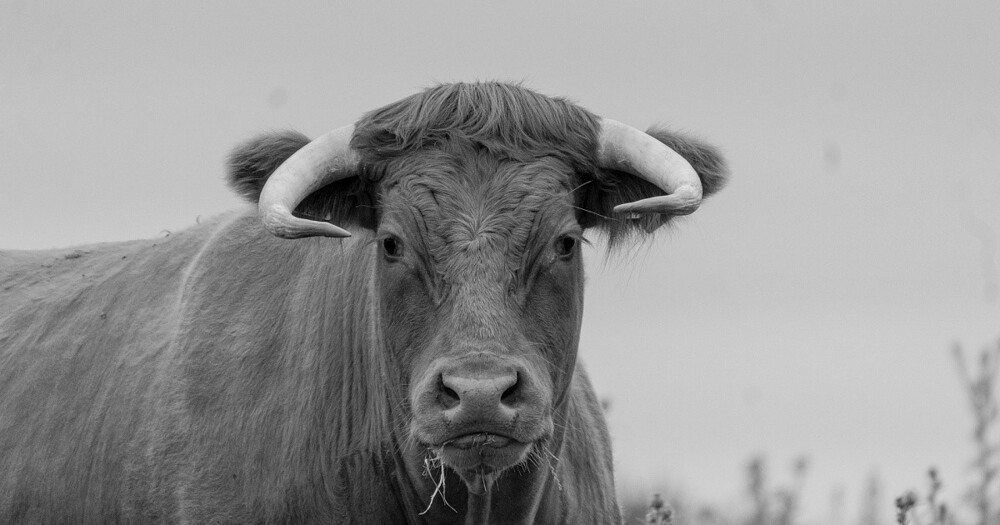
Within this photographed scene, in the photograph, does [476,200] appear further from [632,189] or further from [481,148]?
[632,189]

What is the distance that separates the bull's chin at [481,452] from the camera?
6.80 meters

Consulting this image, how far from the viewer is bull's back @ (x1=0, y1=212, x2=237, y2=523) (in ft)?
28.9

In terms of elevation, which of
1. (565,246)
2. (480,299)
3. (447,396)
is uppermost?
(565,246)

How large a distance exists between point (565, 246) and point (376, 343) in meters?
1.17

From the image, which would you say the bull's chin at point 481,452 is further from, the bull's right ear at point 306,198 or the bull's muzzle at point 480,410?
the bull's right ear at point 306,198

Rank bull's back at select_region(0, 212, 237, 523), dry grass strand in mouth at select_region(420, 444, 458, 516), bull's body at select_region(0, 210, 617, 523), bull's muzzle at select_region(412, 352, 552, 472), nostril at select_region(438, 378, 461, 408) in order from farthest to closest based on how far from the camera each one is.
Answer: bull's back at select_region(0, 212, 237, 523) < bull's body at select_region(0, 210, 617, 523) < dry grass strand in mouth at select_region(420, 444, 458, 516) < nostril at select_region(438, 378, 461, 408) < bull's muzzle at select_region(412, 352, 552, 472)

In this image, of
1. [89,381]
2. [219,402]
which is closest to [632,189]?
[219,402]

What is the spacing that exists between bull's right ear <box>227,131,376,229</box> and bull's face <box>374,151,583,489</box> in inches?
11.6

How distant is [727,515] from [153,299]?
651 centimetres

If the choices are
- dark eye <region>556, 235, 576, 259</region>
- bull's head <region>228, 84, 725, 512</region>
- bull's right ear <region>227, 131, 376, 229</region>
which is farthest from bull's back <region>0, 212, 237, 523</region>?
dark eye <region>556, 235, 576, 259</region>

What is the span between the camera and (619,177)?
8094 millimetres

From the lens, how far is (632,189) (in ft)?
26.6

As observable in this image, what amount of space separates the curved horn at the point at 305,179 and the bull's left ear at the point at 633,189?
4.13 ft

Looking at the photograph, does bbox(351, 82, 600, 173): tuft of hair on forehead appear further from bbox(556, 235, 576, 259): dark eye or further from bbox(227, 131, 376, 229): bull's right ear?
bbox(556, 235, 576, 259): dark eye
